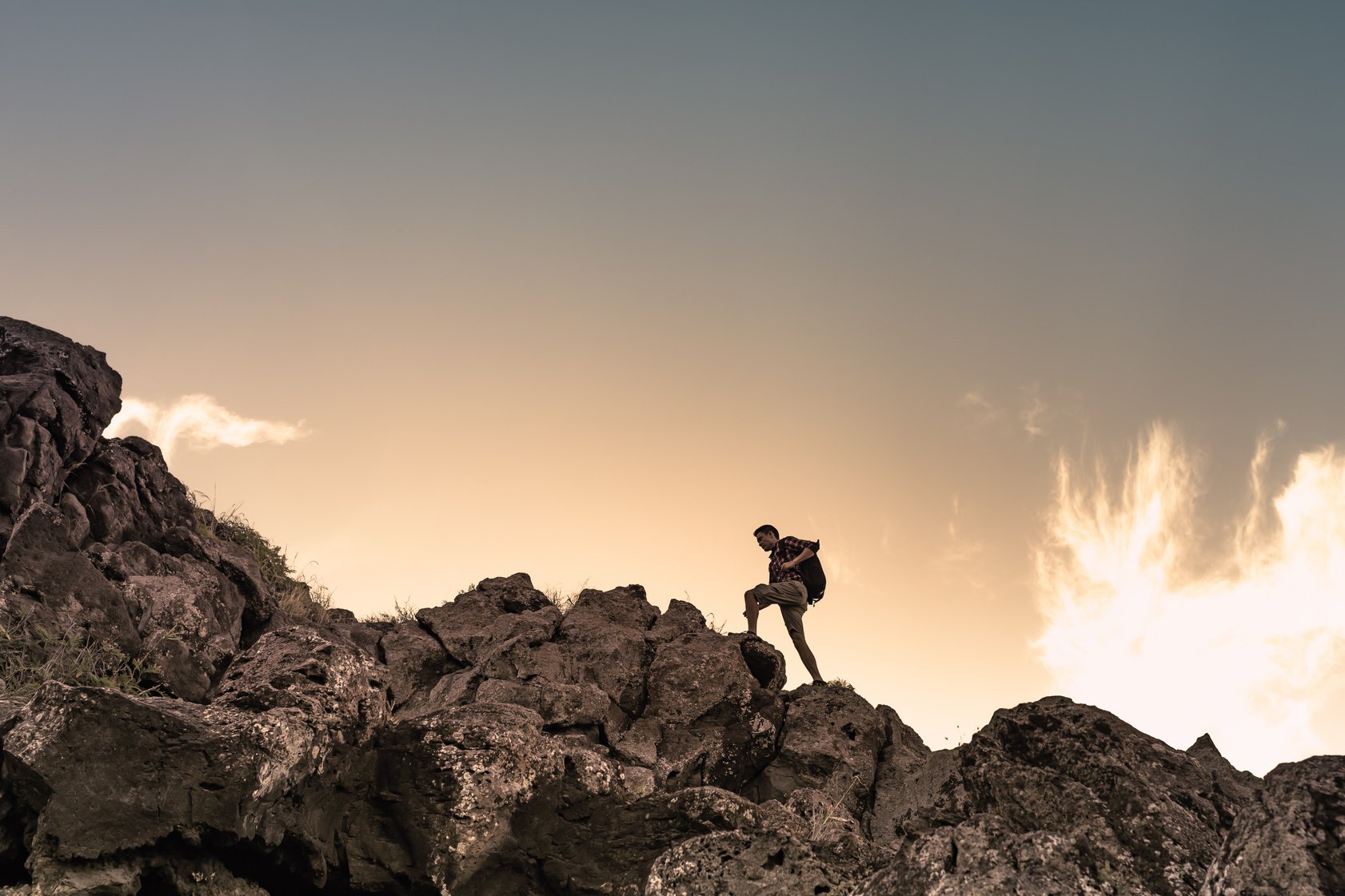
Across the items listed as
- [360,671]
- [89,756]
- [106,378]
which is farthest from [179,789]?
[106,378]

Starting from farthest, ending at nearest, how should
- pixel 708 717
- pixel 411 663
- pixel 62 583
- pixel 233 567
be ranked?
pixel 411 663 → pixel 233 567 → pixel 708 717 → pixel 62 583

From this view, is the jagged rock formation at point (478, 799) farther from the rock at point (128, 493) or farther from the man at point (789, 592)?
the man at point (789, 592)

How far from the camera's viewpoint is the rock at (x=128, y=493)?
15.2 metres

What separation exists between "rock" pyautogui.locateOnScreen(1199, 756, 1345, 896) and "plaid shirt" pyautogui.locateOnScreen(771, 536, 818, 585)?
1450cm

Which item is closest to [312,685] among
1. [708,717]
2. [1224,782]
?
[708,717]

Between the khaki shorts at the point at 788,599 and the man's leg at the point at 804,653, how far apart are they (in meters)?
0.17

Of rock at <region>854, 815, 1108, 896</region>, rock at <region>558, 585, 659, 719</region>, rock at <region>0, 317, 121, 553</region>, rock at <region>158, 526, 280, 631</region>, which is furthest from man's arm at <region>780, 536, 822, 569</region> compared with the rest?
rock at <region>854, 815, 1108, 896</region>

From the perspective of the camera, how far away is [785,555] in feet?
65.0

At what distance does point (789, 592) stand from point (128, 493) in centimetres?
1148

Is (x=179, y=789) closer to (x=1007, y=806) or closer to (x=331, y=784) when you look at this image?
(x=331, y=784)

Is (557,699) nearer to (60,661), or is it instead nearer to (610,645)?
(610,645)

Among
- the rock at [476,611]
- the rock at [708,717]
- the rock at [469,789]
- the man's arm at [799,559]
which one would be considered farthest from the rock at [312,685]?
the man's arm at [799,559]

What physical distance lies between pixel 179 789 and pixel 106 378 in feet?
40.0

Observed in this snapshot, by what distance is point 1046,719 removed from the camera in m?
7.95
